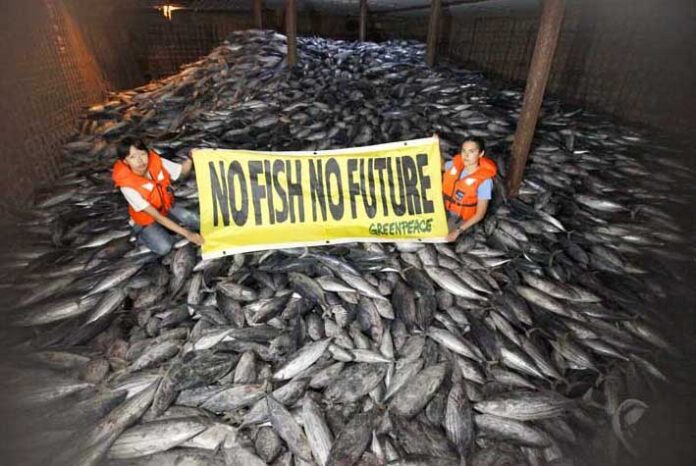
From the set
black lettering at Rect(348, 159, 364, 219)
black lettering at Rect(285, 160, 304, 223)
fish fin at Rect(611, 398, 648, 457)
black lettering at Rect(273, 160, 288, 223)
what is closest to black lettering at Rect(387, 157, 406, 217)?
black lettering at Rect(348, 159, 364, 219)

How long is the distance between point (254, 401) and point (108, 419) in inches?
39.3

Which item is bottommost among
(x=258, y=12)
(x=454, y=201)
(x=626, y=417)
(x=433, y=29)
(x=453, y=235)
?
(x=626, y=417)

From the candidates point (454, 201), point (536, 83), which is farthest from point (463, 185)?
point (536, 83)

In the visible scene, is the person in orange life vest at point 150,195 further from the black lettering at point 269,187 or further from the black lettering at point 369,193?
the black lettering at point 369,193

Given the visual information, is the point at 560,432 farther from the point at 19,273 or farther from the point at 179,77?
the point at 179,77

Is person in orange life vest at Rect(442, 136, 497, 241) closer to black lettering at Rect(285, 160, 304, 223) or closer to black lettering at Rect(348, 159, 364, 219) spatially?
black lettering at Rect(348, 159, 364, 219)

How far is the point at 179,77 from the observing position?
32.5 feet

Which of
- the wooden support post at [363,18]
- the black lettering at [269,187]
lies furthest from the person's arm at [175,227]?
the wooden support post at [363,18]

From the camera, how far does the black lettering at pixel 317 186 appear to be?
3934 mm

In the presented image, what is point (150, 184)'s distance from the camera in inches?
152

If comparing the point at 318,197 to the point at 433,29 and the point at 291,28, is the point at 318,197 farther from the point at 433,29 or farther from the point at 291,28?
the point at 433,29

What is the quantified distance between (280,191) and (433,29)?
9.09 m

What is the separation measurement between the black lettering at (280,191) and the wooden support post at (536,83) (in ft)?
9.99

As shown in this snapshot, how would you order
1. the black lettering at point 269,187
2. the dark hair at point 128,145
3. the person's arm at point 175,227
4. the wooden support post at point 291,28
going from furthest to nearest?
the wooden support post at point 291,28 < the black lettering at point 269,187 < the person's arm at point 175,227 < the dark hair at point 128,145
